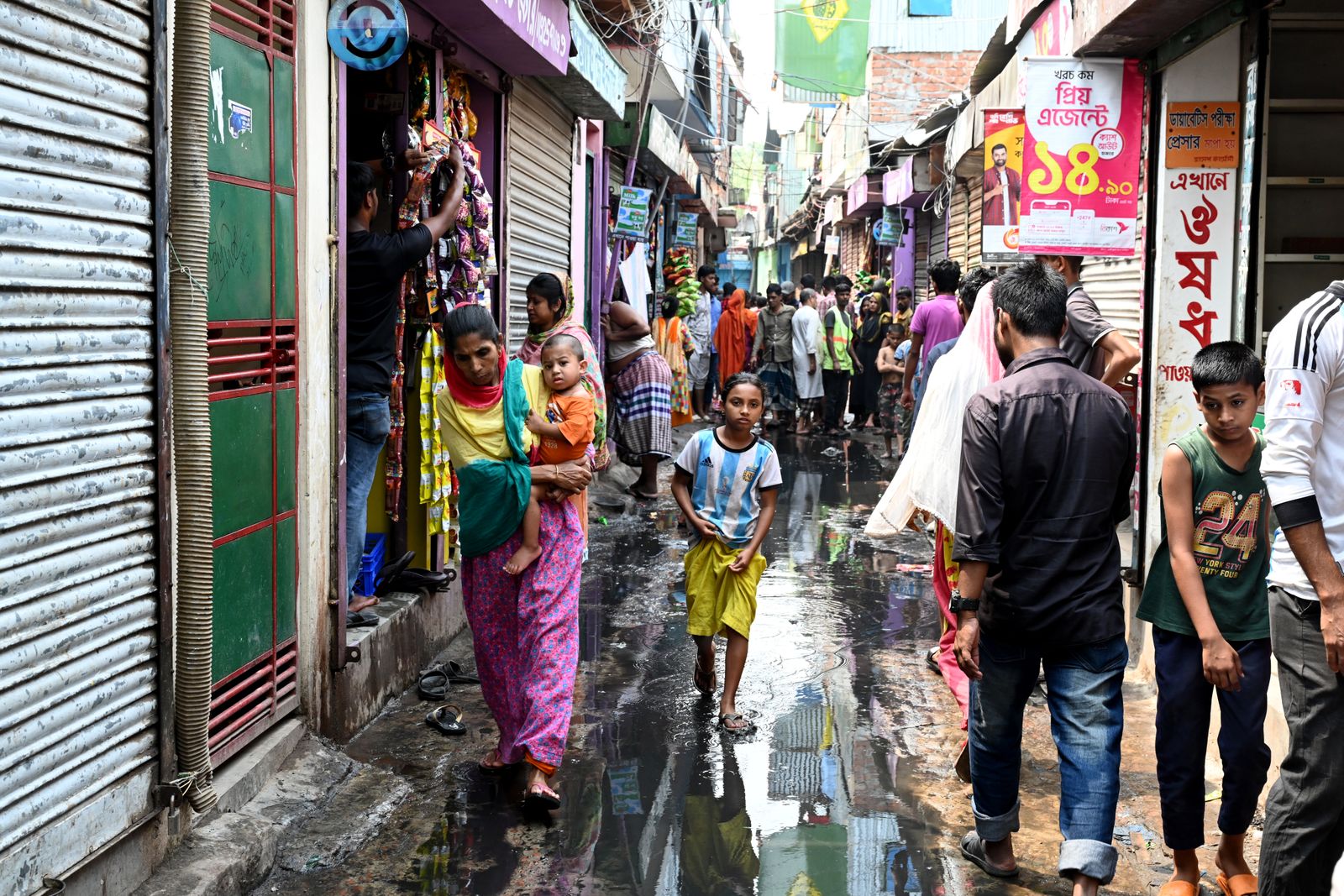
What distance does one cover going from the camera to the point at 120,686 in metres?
3.59

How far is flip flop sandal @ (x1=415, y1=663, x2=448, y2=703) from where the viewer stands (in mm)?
6156

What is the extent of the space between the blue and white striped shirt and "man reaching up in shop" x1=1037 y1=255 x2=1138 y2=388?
4.40ft

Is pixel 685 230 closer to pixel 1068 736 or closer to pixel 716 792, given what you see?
pixel 716 792

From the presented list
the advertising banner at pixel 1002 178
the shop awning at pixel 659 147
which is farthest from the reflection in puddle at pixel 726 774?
the shop awning at pixel 659 147

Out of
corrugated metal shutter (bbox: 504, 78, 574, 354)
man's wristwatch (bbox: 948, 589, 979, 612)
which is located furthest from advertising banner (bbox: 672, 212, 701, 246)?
man's wristwatch (bbox: 948, 589, 979, 612)

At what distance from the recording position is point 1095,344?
5.36 m

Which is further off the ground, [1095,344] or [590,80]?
[590,80]

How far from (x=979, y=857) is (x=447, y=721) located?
2.41 m

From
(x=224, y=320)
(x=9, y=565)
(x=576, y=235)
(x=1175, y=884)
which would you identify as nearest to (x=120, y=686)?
(x=9, y=565)

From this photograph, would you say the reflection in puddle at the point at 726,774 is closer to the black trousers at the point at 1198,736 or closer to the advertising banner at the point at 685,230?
the black trousers at the point at 1198,736

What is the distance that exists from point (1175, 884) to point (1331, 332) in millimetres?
1778

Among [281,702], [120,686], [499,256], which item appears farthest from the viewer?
[499,256]

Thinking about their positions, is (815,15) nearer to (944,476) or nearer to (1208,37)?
(1208,37)

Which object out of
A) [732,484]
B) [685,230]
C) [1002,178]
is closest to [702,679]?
[732,484]
